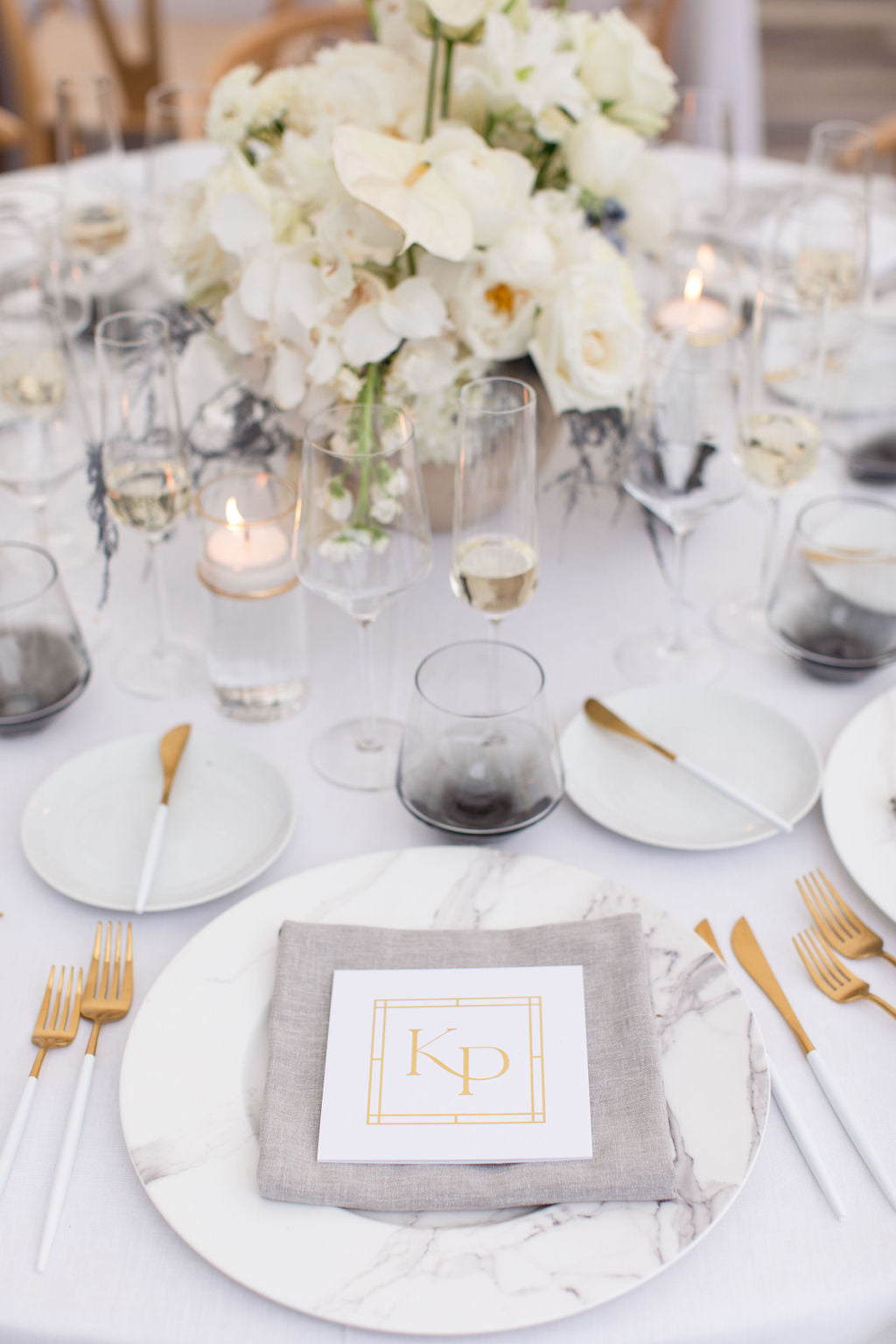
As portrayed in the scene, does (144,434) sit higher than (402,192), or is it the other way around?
(402,192)

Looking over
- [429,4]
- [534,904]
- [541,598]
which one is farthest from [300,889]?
[429,4]

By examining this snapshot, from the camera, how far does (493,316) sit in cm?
115

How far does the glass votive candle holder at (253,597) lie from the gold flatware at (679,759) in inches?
11.1

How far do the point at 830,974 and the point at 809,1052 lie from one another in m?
0.08

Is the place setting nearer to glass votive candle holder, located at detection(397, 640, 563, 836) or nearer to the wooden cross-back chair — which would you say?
glass votive candle holder, located at detection(397, 640, 563, 836)

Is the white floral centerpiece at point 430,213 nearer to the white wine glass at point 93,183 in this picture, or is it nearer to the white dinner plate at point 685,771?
the white dinner plate at point 685,771

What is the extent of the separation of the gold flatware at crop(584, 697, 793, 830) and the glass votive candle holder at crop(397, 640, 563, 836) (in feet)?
0.48

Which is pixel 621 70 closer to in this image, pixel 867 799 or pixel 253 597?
pixel 253 597

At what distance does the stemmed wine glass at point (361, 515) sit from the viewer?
97 centimetres

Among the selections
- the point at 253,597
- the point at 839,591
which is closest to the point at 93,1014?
the point at 253,597

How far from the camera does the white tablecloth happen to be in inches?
27.6

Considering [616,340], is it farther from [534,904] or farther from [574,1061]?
[574,1061]

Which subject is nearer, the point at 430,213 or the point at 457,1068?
the point at 457,1068

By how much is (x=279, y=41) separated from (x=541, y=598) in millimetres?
1957
